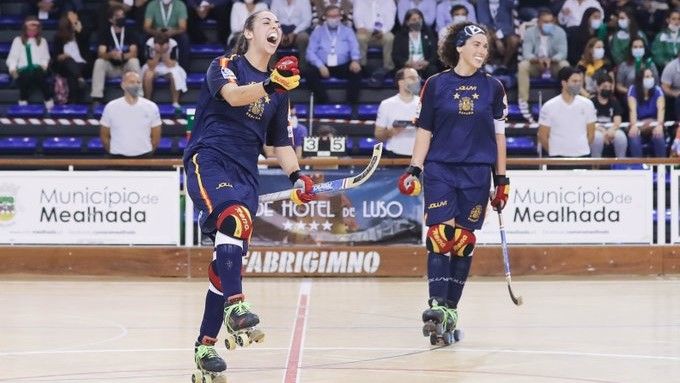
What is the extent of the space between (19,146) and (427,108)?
10.8m

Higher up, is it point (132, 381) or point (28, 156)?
point (28, 156)

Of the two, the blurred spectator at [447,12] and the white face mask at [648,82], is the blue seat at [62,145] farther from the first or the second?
the white face mask at [648,82]

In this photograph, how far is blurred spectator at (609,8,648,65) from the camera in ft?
66.1

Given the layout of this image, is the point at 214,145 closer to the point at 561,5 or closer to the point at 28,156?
the point at 28,156

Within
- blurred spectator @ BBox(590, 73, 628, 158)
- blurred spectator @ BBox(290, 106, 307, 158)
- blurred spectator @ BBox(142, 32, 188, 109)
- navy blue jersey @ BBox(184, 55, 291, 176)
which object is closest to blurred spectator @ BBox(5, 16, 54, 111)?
blurred spectator @ BBox(142, 32, 188, 109)

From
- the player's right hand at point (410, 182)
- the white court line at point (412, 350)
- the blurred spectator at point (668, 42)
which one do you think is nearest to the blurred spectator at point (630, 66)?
the blurred spectator at point (668, 42)

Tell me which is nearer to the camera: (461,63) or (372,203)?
(461,63)

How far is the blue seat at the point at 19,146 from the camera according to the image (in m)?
19.8

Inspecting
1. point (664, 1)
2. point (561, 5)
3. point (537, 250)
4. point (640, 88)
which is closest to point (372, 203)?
point (537, 250)

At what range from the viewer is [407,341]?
1018 cm

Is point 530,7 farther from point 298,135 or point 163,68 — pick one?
point 298,135

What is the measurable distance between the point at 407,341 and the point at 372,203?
5672 millimetres

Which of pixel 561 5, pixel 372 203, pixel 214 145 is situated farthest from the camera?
pixel 561 5

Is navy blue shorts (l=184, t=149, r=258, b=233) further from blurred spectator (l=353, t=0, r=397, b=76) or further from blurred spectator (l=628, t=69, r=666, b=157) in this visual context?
blurred spectator (l=353, t=0, r=397, b=76)
